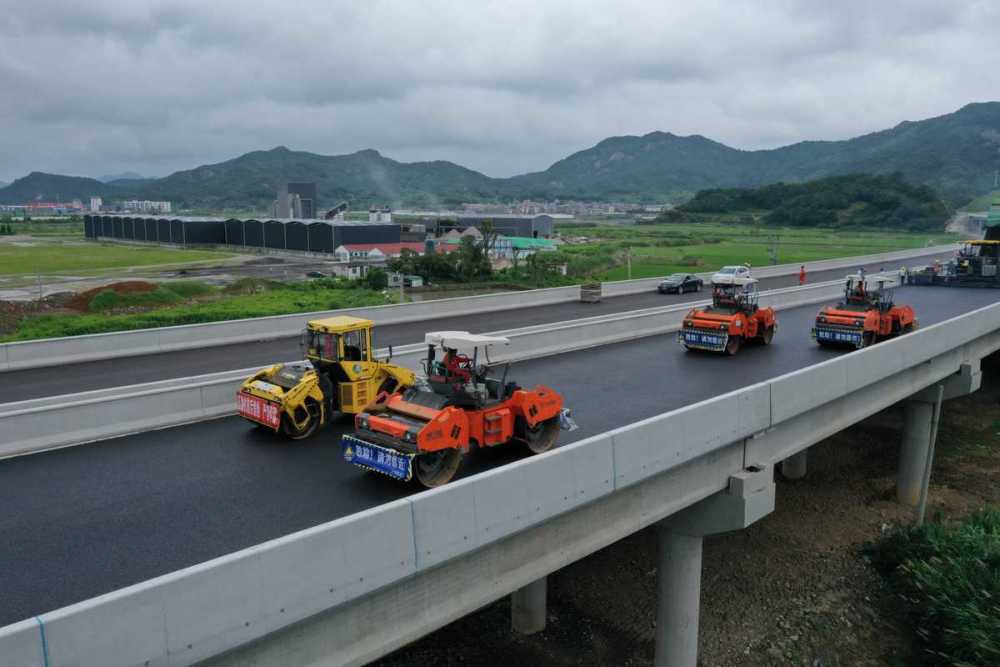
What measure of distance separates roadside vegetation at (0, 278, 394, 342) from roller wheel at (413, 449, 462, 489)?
27.1 meters

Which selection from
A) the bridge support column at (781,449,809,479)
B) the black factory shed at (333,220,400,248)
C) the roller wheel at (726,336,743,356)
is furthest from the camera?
the black factory shed at (333,220,400,248)

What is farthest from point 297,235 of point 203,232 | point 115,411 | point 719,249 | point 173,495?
point 173,495

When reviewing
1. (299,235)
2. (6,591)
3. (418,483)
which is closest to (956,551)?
(418,483)

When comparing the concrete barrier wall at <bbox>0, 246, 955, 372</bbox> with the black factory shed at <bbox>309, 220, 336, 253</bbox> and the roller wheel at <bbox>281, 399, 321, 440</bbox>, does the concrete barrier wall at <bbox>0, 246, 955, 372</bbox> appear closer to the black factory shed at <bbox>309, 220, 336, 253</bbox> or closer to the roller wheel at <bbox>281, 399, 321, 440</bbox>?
the roller wheel at <bbox>281, 399, 321, 440</bbox>

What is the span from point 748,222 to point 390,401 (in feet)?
441

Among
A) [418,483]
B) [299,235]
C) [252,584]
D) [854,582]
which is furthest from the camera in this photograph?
[299,235]

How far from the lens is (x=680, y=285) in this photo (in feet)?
140

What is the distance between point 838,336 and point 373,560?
18256mm

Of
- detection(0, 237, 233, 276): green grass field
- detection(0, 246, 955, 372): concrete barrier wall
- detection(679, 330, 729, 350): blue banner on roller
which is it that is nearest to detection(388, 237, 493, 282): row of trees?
Answer: detection(0, 246, 955, 372): concrete barrier wall

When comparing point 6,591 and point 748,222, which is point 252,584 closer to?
point 6,591

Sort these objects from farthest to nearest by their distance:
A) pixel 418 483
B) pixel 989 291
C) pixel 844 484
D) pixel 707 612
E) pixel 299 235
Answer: pixel 299 235 < pixel 989 291 < pixel 844 484 < pixel 707 612 < pixel 418 483

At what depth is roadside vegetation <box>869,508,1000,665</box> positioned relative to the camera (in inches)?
594

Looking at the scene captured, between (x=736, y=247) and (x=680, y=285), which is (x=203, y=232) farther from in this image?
(x=680, y=285)

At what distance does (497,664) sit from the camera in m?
15.6
